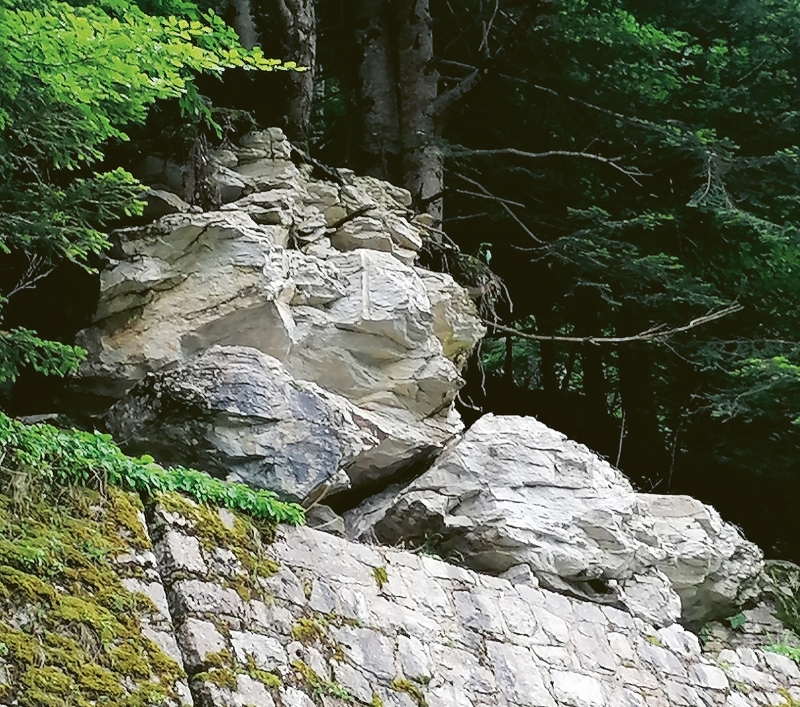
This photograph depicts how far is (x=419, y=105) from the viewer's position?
1076 centimetres

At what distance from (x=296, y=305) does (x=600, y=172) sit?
613 cm

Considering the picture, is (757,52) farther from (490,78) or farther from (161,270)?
(161,270)

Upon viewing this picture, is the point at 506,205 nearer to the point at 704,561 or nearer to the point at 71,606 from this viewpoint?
the point at 704,561

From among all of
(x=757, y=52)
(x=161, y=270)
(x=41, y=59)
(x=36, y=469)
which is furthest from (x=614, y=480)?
(x=757, y=52)

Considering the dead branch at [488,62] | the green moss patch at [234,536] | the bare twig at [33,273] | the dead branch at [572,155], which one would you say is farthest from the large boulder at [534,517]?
the dead branch at [488,62]

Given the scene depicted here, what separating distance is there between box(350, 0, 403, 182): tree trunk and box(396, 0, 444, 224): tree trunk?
14 cm

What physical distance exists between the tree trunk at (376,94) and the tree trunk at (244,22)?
1.90m

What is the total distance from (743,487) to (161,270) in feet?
28.9

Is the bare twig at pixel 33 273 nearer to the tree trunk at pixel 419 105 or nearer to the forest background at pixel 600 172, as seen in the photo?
the forest background at pixel 600 172

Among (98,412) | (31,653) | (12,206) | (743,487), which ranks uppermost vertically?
(12,206)

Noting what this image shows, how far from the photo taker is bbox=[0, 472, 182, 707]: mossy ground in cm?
317

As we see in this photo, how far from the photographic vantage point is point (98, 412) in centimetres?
655

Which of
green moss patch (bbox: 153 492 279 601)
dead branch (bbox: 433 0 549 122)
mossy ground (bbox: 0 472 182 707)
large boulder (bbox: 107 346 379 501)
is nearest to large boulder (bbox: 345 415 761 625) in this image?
large boulder (bbox: 107 346 379 501)

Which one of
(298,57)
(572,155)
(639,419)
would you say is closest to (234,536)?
(298,57)
